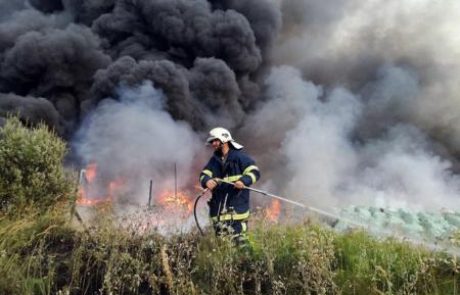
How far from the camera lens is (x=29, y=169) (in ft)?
25.2

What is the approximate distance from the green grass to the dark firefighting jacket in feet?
3.71

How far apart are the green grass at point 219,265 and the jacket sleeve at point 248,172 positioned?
115 cm

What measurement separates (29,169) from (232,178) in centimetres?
311

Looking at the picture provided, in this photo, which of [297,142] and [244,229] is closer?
[244,229]

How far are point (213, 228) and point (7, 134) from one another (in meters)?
4.11

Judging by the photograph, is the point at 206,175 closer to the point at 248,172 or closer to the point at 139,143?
the point at 248,172

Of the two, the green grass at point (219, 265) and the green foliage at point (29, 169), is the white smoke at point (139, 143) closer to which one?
the green foliage at point (29, 169)

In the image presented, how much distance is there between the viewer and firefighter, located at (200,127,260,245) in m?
6.87

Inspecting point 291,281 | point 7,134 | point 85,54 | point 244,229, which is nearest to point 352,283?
point 291,281

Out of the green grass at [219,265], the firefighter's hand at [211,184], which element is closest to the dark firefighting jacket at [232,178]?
the firefighter's hand at [211,184]

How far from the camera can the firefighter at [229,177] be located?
687 centimetres

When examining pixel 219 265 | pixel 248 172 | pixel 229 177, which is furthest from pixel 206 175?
pixel 219 265

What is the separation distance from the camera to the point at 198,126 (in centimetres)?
2583

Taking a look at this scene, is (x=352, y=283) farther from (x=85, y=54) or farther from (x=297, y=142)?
(x=85, y=54)
